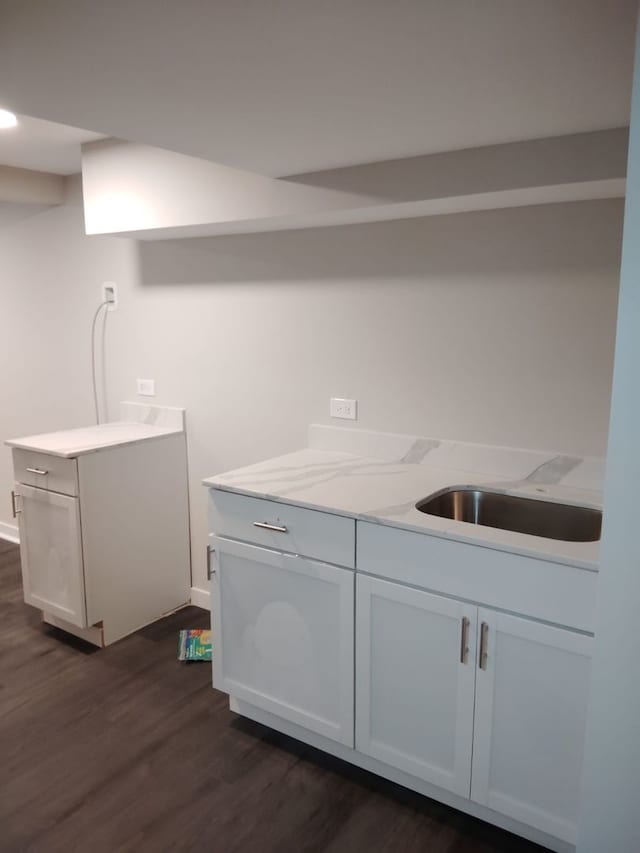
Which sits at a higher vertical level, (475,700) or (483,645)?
(483,645)

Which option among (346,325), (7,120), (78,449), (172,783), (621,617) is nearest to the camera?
(621,617)

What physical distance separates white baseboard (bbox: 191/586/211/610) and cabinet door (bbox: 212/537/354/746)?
93 cm

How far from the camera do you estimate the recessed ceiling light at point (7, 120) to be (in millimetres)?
2367

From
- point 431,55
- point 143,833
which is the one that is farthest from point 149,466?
point 431,55

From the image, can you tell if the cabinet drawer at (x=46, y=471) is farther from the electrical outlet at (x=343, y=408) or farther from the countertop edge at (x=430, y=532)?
the electrical outlet at (x=343, y=408)

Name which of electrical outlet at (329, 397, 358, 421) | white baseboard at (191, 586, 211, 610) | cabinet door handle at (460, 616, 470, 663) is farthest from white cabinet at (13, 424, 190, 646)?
cabinet door handle at (460, 616, 470, 663)

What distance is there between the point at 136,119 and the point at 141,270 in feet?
5.41

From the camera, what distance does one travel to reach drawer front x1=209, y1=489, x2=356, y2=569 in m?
1.96

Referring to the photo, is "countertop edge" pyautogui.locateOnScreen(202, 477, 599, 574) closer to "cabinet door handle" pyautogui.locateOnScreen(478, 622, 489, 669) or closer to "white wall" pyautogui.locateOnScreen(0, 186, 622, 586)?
"cabinet door handle" pyautogui.locateOnScreen(478, 622, 489, 669)

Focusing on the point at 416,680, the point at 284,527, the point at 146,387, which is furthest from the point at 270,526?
the point at 146,387

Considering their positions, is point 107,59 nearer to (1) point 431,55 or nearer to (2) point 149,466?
(1) point 431,55

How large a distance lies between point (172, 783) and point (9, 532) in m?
2.83

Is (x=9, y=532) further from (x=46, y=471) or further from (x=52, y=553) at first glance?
(x=46, y=471)

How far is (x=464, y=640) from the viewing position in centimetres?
175
